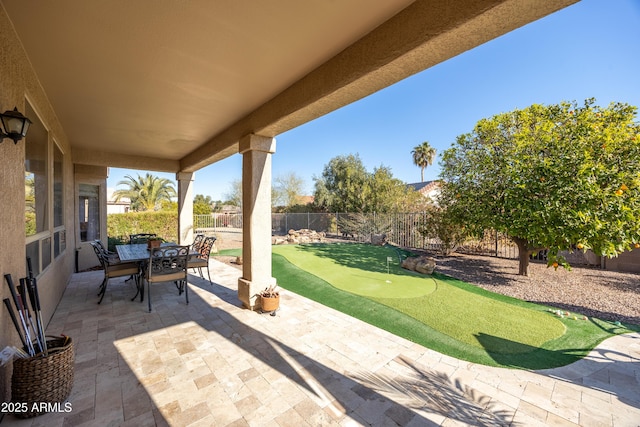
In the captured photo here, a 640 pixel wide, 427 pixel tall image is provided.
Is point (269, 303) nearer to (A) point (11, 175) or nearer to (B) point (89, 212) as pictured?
(A) point (11, 175)

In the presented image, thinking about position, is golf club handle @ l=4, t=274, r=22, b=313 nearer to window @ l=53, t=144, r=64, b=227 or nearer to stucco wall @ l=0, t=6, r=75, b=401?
stucco wall @ l=0, t=6, r=75, b=401

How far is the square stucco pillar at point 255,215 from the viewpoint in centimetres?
386

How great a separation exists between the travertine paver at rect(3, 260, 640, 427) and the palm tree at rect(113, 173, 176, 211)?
60.4ft

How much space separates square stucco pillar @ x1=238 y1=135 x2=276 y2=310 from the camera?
3859 millimetres

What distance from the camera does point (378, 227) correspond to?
457 inches

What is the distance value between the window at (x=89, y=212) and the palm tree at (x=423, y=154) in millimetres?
26698

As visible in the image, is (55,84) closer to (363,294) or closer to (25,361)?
(25,361)

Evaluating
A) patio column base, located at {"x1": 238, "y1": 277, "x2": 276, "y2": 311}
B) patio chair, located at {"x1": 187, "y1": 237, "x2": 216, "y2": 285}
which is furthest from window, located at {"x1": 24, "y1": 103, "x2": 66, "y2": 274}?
patio column base, located at {"x1": 238, "y1": 277, "x2": 276, "y2": 311}

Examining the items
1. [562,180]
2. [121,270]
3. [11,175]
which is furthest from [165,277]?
[562,180]

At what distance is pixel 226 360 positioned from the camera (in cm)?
257

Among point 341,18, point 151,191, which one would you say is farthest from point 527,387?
point 151,191

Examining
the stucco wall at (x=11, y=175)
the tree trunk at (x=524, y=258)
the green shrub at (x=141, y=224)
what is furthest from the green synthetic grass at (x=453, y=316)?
the green shrub at (x=141, y=224)

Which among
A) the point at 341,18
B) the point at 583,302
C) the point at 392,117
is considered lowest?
the point at 583,302

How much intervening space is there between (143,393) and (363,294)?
349 centimetres
